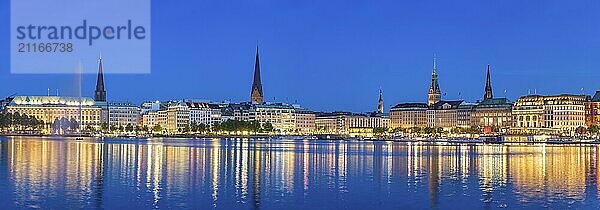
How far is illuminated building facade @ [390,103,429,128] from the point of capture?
568 ft

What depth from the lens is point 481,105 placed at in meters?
157

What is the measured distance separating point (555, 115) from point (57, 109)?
98360 millimetres

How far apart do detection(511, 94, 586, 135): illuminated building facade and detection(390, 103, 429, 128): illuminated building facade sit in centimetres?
3627

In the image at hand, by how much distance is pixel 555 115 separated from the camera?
134 metres

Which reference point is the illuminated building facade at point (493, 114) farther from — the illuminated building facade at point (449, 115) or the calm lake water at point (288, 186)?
the calm lake water at point (288, 186)

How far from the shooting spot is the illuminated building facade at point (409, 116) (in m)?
173

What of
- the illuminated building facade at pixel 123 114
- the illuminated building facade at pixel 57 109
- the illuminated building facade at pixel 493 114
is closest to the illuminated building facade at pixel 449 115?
the illuminated building facade at pixel 493 114

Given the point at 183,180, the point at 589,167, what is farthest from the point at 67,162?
the point at 589,167

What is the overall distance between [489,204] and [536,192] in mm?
4021

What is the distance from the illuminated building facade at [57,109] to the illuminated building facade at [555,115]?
8679 cm

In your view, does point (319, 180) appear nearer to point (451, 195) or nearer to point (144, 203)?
point (451, 195)

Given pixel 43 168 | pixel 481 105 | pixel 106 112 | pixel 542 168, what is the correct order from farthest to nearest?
pixel 106 112, pixel 481 105, pixel 542 168, pixel 43 168

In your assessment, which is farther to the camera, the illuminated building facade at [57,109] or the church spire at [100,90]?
the church spire at [100,90]

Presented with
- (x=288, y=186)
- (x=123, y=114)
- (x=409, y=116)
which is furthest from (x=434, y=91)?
(x=288, y=186)
